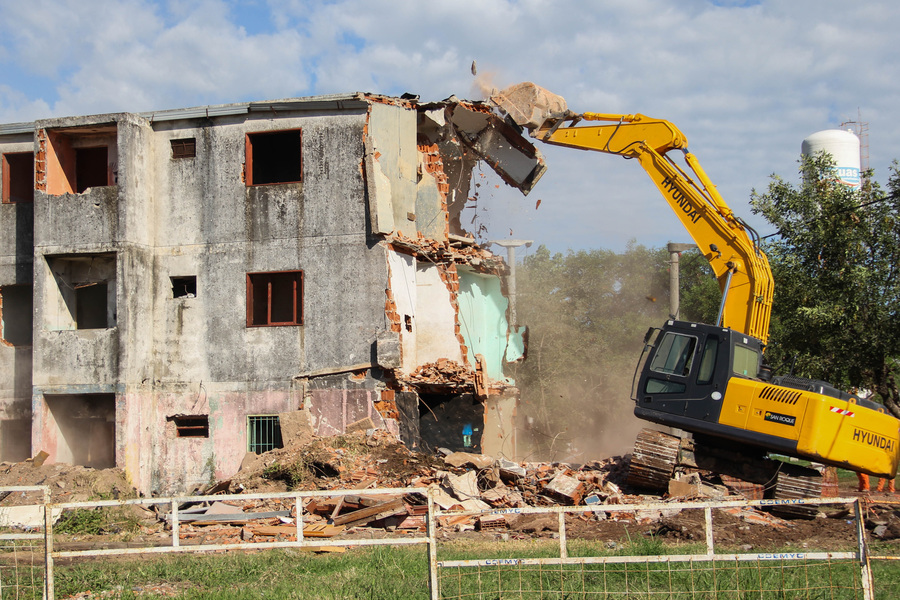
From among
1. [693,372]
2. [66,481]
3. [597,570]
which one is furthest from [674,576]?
[66,481]

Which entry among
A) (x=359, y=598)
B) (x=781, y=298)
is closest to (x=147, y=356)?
(x=359, y=598)

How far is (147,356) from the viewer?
16.8 metres

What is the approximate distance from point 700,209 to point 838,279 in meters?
3.60

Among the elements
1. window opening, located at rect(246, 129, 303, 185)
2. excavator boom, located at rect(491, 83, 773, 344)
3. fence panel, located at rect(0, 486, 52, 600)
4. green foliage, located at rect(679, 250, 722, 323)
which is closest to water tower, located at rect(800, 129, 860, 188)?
green foliage, located at rect(679, 250, 722, 323)

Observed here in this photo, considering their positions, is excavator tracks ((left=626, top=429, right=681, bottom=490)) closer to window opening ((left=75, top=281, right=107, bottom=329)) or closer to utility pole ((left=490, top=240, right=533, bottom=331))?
utility pole ((left=490, top=240, right=533, bottom=331))

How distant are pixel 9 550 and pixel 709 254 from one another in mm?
11494

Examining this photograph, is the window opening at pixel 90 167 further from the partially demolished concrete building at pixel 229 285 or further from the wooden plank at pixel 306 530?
the wooden plank at pixel 306 530

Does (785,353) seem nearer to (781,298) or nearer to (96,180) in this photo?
(781,298)

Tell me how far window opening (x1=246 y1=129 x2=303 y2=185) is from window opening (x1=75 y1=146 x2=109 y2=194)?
11.4ft

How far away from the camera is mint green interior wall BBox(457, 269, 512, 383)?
63.1ft

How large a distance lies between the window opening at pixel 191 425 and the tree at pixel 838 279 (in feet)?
39.3

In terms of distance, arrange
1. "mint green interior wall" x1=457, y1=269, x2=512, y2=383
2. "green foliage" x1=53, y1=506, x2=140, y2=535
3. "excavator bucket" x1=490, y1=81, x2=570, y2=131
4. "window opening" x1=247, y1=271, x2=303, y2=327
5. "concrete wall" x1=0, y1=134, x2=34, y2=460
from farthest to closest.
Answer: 1. "mint green interior wall" x1=457, y1=269, x2=512, y2=383
2. "concrete wall" x1=0, y1=134, x2=34, y2=460
3. "window opening" x1=247, y1=271, x2=303, y2=327
4. "excavator bucket" x1=490, y1=81, x2=570, y2=131
5. "green foliage" x1=53, y1=506, x2=140, y2=535

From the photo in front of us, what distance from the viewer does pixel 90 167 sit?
60.4 feet

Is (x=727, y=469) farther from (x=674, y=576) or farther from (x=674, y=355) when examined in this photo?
(x=674, y=576)
